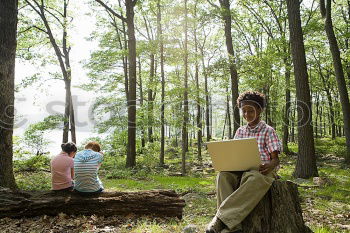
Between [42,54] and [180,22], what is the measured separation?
35.4ft

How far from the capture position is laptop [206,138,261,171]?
336 centimetres

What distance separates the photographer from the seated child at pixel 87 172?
20.3ft

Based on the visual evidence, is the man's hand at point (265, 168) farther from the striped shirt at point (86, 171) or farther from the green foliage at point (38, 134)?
the green foliage at point (38, 134)

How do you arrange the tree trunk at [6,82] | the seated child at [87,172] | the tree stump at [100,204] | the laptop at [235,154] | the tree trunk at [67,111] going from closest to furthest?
the laptop at [235,154] < the tree stump at [100,204] < the seated child at [87,172] < the tree trunk at [6,82] < the tree trunk at [67,111]

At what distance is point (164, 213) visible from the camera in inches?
231

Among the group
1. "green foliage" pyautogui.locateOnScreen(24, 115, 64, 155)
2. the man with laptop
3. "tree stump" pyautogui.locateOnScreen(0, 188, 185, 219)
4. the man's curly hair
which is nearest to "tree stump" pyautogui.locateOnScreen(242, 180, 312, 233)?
the man with laptop

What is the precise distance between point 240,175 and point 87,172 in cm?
385

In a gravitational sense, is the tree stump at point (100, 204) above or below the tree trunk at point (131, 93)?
below

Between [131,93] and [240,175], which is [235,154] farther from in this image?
[131,93]

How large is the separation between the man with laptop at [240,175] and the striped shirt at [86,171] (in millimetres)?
3574

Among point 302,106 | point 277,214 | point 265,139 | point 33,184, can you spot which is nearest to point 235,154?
point 265,139

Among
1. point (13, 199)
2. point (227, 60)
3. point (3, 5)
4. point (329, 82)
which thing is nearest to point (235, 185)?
point (13, 199)

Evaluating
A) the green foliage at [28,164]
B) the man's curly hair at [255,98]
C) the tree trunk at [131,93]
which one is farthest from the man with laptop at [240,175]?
the tree trunk at [131,93]

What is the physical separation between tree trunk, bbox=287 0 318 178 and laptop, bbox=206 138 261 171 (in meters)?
7.29
